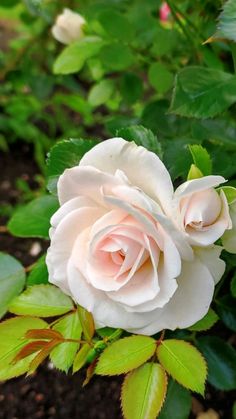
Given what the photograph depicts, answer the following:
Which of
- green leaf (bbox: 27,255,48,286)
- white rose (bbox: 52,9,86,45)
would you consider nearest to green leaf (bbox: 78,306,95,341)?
green leaf (bbox: 27,255,48,286)

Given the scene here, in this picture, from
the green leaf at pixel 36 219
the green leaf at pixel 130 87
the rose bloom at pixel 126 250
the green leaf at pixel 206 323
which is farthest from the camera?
the green leaf at pixel 130 87

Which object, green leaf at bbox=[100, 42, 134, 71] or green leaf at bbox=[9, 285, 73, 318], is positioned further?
green leaf at bbox=[100, 42, 134, 71]

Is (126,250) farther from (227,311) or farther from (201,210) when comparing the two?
(227,311)

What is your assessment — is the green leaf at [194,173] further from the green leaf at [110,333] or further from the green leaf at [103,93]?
the green leaf at [103,93]

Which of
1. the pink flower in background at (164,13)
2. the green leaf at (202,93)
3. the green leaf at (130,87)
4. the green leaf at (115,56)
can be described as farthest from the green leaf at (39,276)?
the pink flower in background at (164,13)

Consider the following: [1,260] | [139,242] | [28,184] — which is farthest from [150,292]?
[28,184]

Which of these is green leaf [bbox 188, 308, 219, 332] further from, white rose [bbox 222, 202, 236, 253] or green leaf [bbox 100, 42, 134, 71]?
green leaf [bbox 100, 42, 134, 71]
